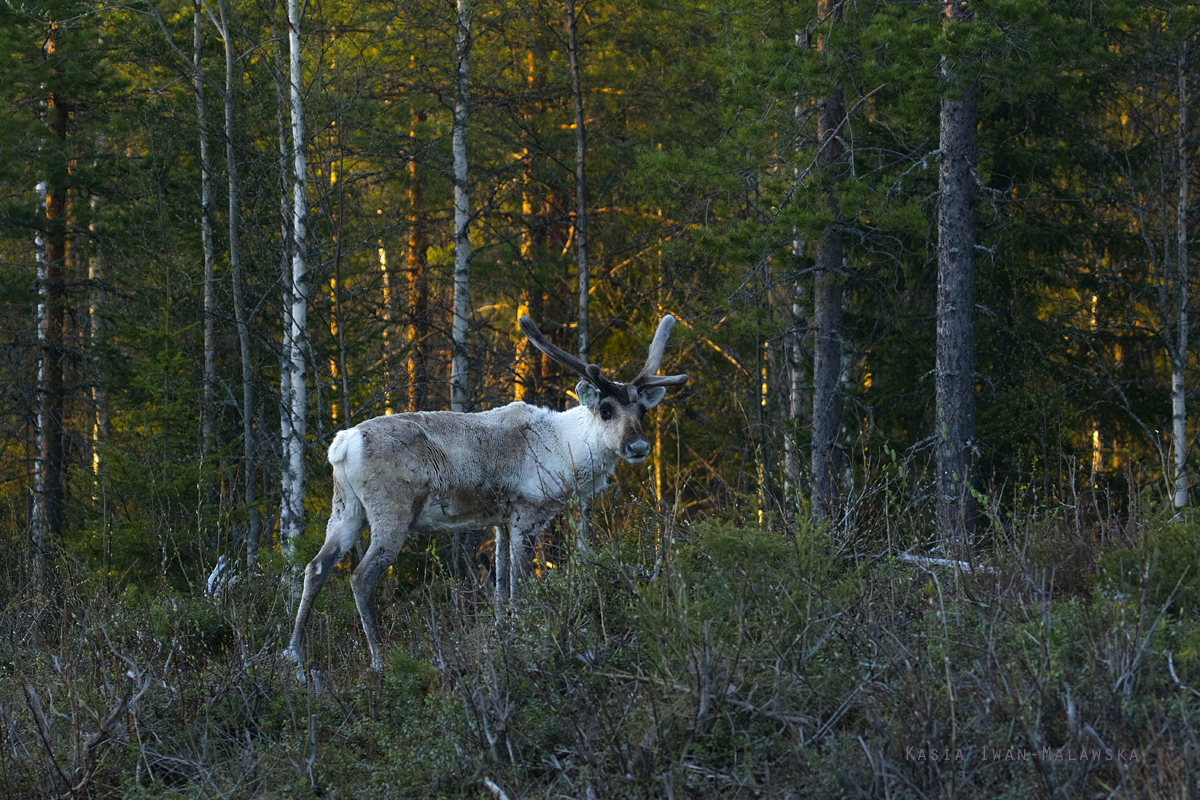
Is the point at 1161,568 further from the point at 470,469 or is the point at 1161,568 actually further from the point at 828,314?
the point at 828,314

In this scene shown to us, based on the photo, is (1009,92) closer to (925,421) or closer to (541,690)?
(925,421)

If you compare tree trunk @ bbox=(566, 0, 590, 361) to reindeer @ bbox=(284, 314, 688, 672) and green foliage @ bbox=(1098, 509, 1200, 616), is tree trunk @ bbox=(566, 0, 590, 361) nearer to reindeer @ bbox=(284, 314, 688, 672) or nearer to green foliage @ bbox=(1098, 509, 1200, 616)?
reindeer @ bbox=(284, 314, 688, 672)

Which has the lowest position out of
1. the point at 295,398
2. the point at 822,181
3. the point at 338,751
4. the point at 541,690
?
the point at 338,751

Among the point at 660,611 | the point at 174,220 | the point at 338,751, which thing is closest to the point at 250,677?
the point at 338,751

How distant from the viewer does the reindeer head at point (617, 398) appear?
7742 mm

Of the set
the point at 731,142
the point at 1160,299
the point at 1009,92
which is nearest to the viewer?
the point at 1009,92

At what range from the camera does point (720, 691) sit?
420 centimetres

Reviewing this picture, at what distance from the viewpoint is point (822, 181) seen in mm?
11539

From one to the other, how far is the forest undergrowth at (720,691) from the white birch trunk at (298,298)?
5.14 meters

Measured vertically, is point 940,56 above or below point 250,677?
above

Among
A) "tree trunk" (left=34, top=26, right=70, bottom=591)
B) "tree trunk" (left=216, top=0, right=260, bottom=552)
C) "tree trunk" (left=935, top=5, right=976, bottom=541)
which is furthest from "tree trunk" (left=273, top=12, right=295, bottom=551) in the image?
"tree trunk" (left=935, top=5, right=976, bottom=541)

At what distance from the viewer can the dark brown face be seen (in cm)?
769

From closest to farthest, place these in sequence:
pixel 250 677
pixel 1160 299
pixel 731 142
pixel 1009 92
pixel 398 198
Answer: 1. pixel 250 677
2. pixel 1009 92
3. pixel 731 142
4. pixel 1160 299
5. pixel 398 198

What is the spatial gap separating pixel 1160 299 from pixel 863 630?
34.0 feet
